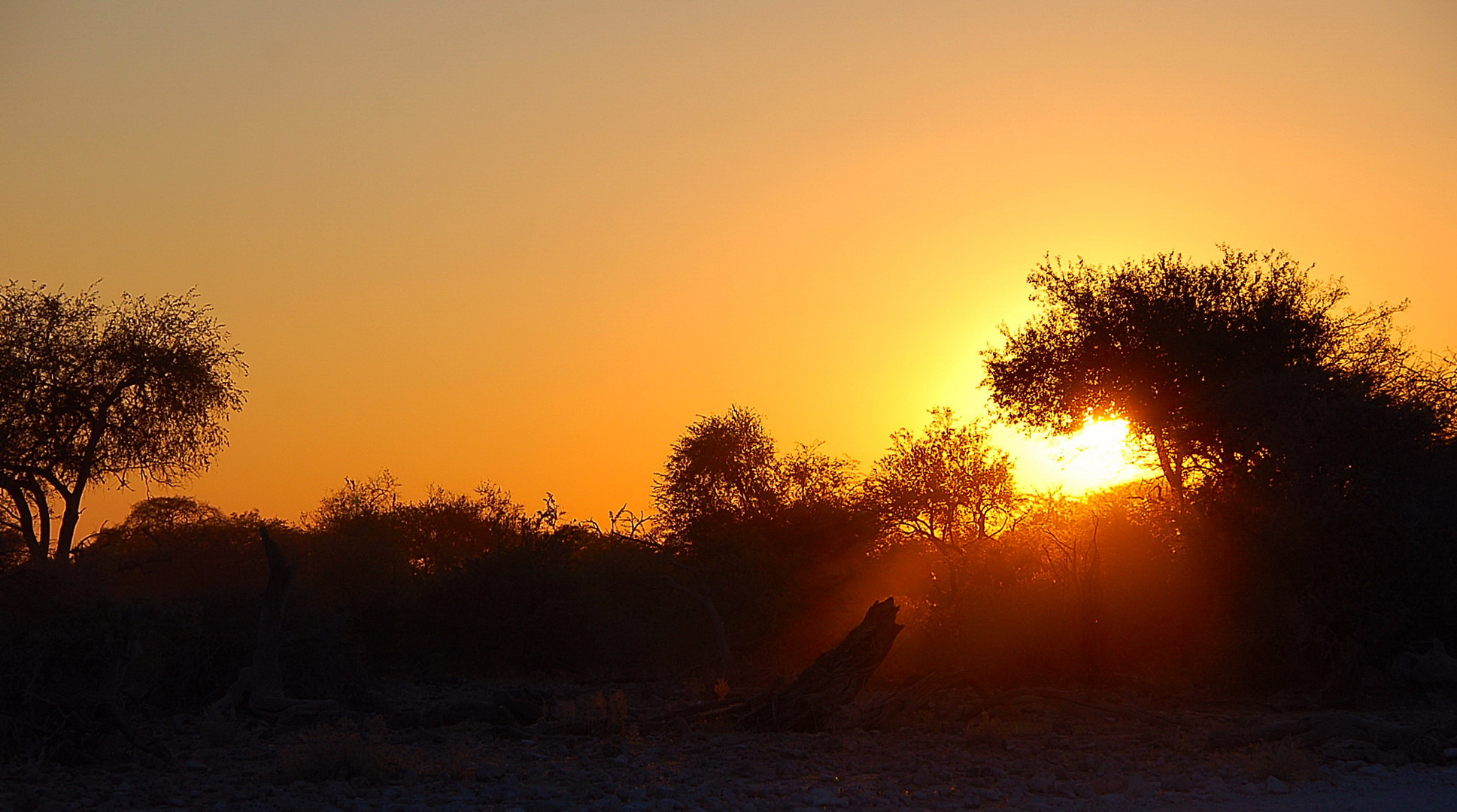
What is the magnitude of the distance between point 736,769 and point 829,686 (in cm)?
367

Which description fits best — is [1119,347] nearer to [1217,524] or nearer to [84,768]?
[1217,524]

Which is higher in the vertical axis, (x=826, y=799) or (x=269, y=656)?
(x=269, y=656)

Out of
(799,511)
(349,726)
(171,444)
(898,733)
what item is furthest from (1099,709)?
(171,444)

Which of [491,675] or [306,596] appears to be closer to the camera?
[306,596]

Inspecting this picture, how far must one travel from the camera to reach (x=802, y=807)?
10906mm

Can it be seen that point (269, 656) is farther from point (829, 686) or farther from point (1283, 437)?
point (1283, 437)

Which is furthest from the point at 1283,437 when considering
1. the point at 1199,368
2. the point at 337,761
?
the point at 337,761

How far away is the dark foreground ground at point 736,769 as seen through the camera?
11234 mm

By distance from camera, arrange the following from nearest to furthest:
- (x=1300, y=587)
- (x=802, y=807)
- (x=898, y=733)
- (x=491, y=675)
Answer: (x=802, y=807)
(x=898, y=733)
(x=1300, y=587)
(x=491, y=675)

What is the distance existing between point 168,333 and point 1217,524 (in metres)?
23.7

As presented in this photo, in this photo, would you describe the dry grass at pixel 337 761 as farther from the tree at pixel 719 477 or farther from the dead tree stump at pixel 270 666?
the tree at pixel 719 477

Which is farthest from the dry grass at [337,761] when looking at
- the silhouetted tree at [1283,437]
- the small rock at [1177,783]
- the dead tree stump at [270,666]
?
the silhouetted tree at [1283,437]

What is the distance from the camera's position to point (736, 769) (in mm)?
13195

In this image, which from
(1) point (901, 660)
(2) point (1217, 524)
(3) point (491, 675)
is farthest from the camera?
(3) point (491, 675)
